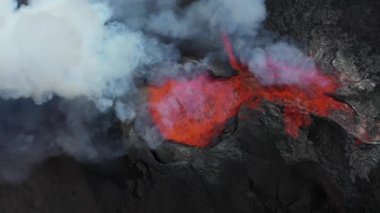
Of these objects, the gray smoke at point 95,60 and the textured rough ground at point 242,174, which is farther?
the gray smoke at point 95,60

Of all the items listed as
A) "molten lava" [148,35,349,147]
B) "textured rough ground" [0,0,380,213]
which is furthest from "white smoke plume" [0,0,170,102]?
"textured rough ground" [0,0,380,213]

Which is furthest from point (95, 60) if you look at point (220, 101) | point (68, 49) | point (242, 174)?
point (242, 174)

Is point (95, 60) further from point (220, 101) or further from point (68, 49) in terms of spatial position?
point (220, 101)

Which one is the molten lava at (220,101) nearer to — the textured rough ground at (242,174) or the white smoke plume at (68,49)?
the textured rough ground at (242,174)

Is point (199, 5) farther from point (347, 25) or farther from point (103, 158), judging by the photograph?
point (103, 158)

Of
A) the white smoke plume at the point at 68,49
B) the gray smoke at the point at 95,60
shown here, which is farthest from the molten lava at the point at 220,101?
the white smoke plume at the point at 68,49

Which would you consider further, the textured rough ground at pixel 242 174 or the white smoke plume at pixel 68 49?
the white smoke plume at pixel 68 49
